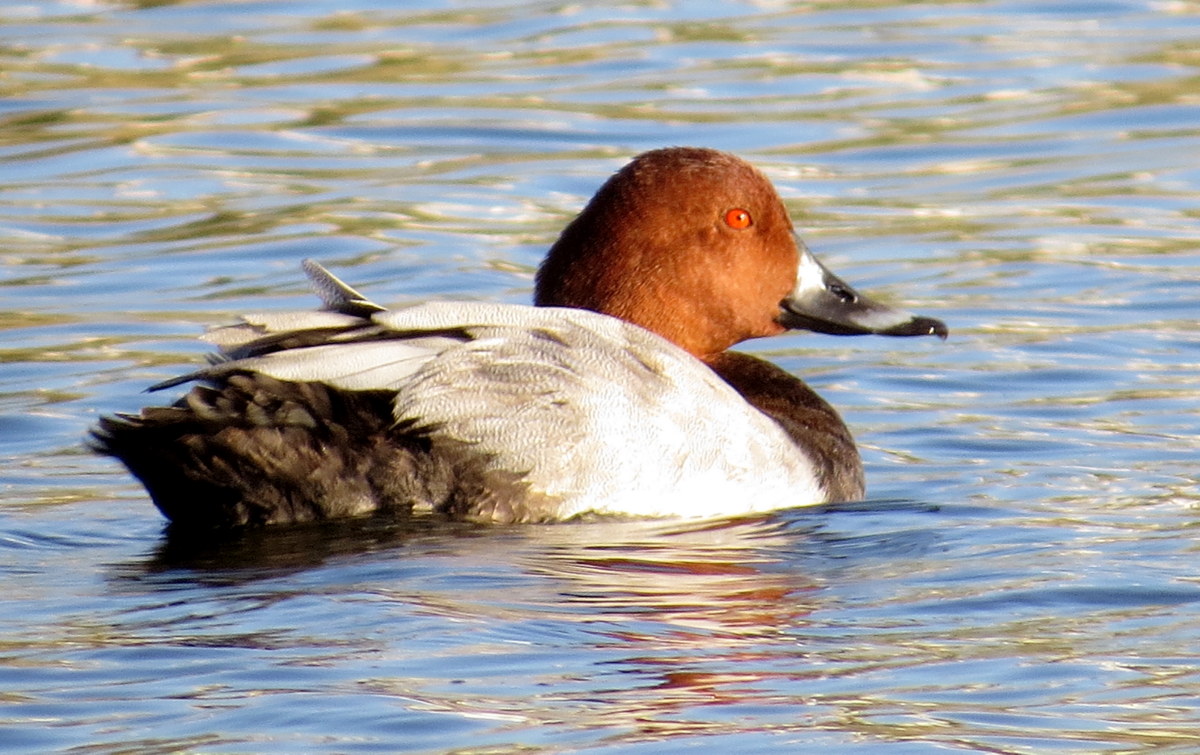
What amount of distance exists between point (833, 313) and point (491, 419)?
1665 millimetres

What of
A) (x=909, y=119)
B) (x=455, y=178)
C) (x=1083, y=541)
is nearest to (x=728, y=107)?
(x=909, y=119)

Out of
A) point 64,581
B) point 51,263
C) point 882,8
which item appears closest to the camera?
point 64,581

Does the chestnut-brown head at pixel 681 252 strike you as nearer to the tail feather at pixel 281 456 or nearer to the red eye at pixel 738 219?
the red eye at pixel 738 219

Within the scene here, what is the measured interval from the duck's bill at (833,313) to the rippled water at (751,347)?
39 centimetres

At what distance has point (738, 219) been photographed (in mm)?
7043

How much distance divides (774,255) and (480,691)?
9.01 ft

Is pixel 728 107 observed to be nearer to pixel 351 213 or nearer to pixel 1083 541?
pixel 351 213

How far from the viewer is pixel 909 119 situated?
12.1 meters

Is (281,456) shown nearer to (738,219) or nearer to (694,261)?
(694,261)

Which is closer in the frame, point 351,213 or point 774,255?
point 774,255

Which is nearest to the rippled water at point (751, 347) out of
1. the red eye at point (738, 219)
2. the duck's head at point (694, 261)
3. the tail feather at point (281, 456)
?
the tail feather at point (281, 456)

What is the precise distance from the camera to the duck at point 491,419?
5879mm

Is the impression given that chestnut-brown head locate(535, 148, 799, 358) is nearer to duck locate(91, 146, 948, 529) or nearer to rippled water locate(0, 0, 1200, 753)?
duck locate(91, 146, 948, 529)

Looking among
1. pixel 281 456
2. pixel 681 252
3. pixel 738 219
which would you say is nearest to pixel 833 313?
pixel 738 219
